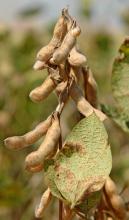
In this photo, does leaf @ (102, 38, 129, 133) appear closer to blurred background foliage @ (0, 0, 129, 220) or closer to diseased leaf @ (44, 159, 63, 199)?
diseased leaf @ (44, 159, 63, 199)

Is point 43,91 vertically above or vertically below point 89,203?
above

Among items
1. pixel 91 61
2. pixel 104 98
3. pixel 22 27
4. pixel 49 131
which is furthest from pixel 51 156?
pixel 22 27

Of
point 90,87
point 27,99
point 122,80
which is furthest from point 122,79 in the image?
point 27,99

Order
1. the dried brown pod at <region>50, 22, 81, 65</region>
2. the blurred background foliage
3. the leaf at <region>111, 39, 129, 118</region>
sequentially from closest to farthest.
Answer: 1. the dried brown pod at <region>50, 22, 81, 65</region>
2. the leaf at <region>111, 39, 129, 118</region>
3. the blurred background foliage

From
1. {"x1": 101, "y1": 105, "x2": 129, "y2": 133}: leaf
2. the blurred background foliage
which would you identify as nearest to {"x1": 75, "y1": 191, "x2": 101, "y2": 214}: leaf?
→ {"x1": 101, "y1": 105, "x2": 129, "y2": 133}: leaf

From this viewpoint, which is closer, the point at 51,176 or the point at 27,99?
the point at 51,176

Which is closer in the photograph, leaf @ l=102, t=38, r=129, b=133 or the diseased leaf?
the diseased leaf

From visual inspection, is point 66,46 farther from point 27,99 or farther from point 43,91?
point 27,99

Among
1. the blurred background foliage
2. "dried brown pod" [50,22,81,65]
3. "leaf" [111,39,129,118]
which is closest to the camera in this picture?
"dried brown pod" [50,22,81,65]
